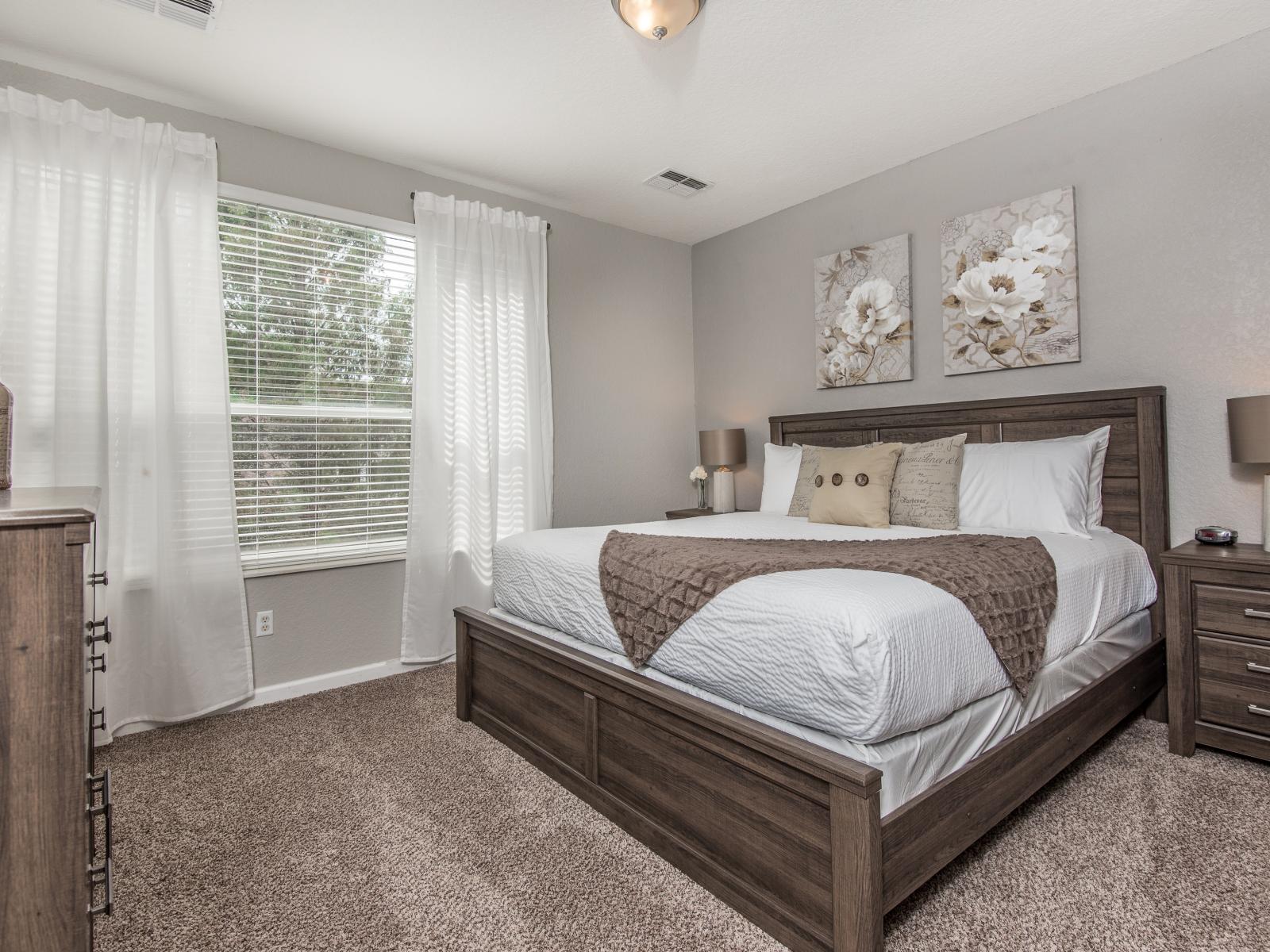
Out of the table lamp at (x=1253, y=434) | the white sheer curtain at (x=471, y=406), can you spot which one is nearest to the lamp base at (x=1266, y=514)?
the table lamp at (x=1253, y=434)

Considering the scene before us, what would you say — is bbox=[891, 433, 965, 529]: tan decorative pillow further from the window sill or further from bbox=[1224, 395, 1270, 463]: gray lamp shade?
the window sill

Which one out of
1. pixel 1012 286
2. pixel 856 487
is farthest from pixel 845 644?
pixel 1012 286

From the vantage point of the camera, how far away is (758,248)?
14.0 ft

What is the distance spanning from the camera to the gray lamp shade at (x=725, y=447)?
4.24 meters

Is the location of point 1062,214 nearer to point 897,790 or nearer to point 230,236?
point 897,790

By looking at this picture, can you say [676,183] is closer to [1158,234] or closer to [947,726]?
[1158,234]

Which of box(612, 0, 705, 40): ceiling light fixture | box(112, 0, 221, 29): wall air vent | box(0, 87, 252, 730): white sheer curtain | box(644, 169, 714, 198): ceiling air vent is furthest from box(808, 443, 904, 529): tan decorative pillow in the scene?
box(112, 0, 221, 29): wall air vent

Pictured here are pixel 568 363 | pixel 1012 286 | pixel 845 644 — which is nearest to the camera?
pixel 845 644

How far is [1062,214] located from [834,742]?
2692 mm

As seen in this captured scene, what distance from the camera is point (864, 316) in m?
3.69

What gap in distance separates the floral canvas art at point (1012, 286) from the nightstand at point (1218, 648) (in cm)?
109

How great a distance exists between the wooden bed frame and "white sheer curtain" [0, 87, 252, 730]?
1139 millimetres

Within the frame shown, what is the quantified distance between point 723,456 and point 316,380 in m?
2.34

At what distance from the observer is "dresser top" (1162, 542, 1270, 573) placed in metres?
2.14
